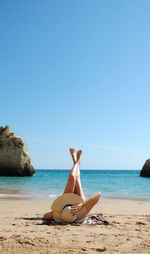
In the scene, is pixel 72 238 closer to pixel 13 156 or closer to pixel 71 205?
pixel 71 205

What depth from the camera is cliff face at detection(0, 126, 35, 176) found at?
1766 inches

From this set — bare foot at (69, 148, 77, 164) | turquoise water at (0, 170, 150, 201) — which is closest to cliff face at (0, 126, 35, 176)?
turquoise water at (0, 170, 150, 201)

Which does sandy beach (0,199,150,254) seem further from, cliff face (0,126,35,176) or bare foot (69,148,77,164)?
cliff face (0,126,35,176)

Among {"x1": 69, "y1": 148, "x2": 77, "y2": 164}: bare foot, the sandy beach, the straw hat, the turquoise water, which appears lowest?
the turquoise water

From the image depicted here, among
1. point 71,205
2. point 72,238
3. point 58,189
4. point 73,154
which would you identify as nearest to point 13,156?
point 58,189

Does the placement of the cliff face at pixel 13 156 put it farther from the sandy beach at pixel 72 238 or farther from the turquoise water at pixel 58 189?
the sandy beach at pixel 72 238

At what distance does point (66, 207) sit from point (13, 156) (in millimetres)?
38992

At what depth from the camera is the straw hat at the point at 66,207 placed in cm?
672

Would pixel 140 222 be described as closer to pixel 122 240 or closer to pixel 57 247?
pixel 122 240

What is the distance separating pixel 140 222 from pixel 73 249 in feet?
9.50

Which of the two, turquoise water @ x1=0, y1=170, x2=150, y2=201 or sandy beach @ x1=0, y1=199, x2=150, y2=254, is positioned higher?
sandy beach @ x1=0, y1=199, x2=150, y2=254

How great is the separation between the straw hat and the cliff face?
126 feet

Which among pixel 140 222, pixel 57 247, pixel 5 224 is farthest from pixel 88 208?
pixel 57 247

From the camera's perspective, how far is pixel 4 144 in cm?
4516
